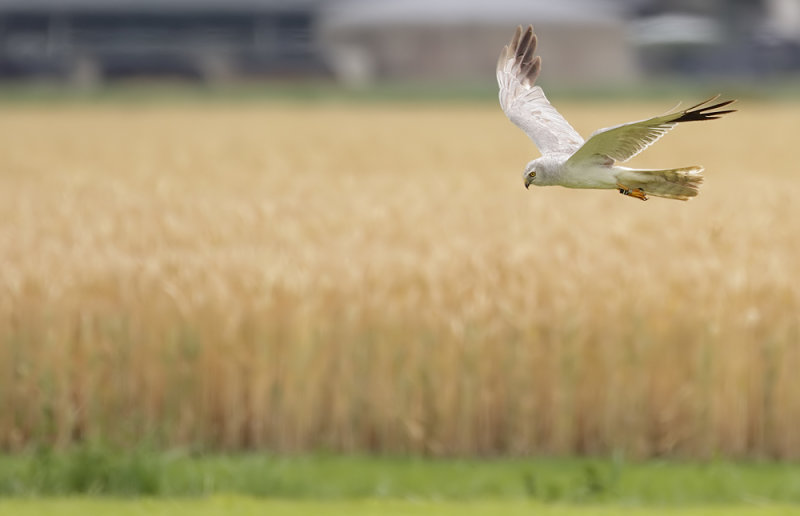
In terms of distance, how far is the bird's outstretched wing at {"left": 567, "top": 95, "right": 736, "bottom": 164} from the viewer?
2066mm

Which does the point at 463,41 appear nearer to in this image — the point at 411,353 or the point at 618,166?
the point at 411,353

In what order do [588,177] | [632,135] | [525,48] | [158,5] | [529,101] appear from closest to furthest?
[588,177]
[632,135]
[529,101]
[525,48]
[158,5]

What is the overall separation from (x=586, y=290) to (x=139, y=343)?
116 inches

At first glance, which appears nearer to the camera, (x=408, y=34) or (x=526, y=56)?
(x=526, y=56)

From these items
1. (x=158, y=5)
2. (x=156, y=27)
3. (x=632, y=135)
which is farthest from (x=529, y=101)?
(x=156, y=27)

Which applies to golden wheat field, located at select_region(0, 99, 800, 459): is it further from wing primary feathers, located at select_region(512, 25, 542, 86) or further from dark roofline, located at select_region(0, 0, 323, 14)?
dark roofline, located at select_region(0, 0, 323, 14)

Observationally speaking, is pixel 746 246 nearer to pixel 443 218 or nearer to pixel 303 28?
pixel 443 218

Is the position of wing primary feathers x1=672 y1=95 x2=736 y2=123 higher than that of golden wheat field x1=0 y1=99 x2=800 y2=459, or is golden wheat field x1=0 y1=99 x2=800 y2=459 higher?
wing primary feathers x1=672 y1=95 x2=736 y2=123

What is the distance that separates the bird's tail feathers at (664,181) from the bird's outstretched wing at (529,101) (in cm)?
14

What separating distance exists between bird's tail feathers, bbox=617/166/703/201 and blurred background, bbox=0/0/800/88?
220ft

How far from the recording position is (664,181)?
2.05 m

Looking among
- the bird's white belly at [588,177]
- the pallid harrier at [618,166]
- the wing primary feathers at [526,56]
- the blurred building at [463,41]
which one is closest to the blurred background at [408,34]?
the blurred building at [463,41]

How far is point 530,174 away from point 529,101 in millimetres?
766

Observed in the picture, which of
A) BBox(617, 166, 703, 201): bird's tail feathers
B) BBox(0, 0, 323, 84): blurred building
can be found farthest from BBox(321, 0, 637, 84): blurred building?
A: BBox(617, 166, 703, 201): bird's tail feathers
